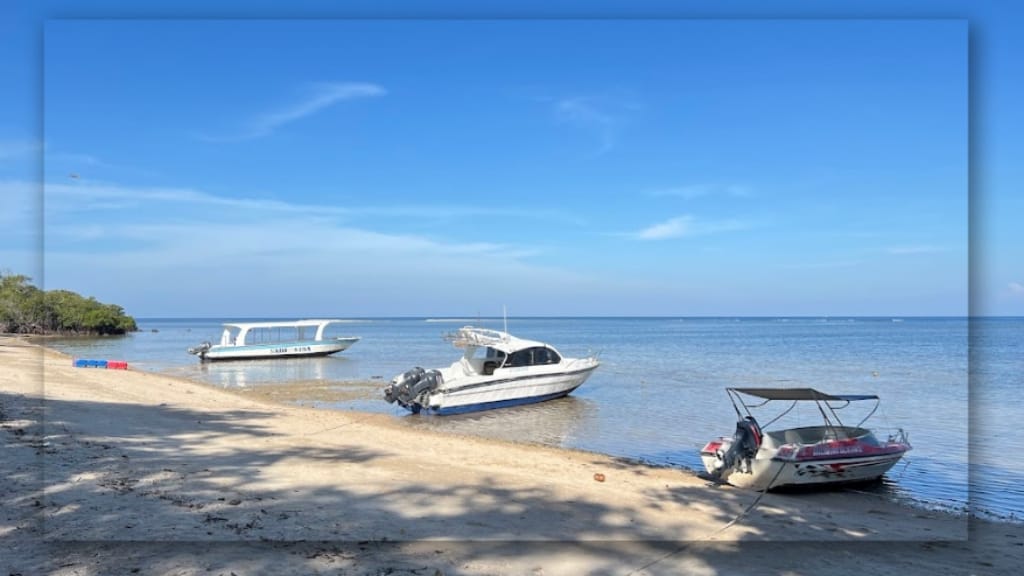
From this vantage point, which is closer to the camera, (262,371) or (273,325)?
(262,371)

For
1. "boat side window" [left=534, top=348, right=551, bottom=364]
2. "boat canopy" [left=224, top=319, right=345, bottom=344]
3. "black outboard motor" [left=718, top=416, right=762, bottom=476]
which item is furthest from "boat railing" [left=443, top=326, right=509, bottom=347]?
"boat canopy" [left=224, top=319, right=345, bottom=344]

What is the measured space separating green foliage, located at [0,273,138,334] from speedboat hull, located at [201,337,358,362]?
3500 cm

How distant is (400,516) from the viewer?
766cm

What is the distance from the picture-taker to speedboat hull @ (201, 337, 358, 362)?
4303cm

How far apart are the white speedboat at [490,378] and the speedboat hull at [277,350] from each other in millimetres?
24250

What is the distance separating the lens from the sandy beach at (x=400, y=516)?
19.9 feet

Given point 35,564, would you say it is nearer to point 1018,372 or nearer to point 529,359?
point 529,359

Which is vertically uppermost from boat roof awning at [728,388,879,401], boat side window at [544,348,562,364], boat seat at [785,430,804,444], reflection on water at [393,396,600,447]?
boat roof awning at [728,388,879,401]

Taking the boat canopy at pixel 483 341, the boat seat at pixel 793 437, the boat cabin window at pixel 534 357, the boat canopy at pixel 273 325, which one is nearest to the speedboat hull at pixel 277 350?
the boat canopy at pixel 273 325

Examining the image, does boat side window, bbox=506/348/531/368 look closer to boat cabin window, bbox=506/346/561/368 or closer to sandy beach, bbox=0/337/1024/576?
boat cabin window, bbox=506/346/561/368

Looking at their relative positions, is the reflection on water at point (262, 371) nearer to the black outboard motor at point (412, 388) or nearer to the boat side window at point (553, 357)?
the black outboard motor at point (412, 388)

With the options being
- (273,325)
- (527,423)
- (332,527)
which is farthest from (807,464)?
(273,325)

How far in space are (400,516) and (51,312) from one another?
83.3m

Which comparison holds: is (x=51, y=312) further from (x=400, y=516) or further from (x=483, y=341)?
(x=400, y=516)
